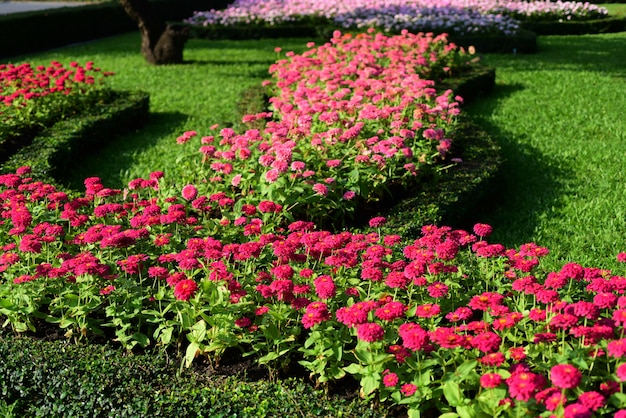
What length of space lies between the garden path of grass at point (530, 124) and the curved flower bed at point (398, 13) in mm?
1504

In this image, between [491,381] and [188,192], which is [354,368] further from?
[188,192]

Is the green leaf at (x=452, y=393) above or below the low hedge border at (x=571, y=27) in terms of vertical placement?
above

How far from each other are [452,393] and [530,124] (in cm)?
632

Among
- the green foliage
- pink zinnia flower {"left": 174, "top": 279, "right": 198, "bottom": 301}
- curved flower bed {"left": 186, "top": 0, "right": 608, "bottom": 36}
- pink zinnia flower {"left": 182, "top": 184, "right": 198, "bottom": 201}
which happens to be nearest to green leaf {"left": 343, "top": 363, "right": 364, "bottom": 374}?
pink zinnia flower {"left": 174, "top": 279, "right": 198, "bottom": 301}

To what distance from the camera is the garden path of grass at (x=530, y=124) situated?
5953mm

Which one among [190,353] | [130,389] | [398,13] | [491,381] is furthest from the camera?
[398,13]

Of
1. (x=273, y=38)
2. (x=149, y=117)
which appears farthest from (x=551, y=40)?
(x=149, y=117)

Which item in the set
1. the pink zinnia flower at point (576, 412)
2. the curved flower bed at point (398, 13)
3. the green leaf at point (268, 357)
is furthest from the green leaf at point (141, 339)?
the curved flower bed at point (398, 13)

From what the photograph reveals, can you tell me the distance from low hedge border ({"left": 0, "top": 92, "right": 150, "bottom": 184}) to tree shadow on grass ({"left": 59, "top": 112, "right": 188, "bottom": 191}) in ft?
0.22

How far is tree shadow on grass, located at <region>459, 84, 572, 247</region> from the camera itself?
234 inches

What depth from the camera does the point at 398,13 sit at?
16438 millimetres

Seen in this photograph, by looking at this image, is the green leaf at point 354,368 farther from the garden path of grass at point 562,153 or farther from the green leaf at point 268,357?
the garden path of grass at point 562,153

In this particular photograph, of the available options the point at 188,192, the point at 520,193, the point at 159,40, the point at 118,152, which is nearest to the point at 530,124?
the point at 520,193

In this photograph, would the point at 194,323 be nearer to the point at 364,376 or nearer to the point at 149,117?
the point at 364,376
